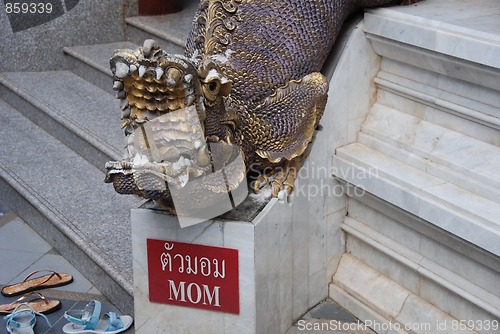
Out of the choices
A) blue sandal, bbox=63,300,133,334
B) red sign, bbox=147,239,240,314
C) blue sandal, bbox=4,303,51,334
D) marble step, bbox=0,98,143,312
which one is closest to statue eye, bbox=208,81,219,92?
red sign, bbox=147,239,240,314

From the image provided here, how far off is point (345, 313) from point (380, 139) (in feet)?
2.77

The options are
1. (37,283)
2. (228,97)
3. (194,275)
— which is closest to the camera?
(228,97)

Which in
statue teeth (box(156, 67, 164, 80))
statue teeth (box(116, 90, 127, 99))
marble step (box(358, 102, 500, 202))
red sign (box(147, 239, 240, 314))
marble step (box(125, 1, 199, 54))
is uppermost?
statue teeth (box(156, 67, 164, 80))

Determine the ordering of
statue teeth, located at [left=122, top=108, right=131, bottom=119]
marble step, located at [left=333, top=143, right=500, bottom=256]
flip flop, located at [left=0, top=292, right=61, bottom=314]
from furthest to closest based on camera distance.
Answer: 1. flip flop, located at [left=0, top=292, right=61, bottom=314]
2. marble step, located at [left=333, top=143, right=500, bottom=256]
3. statue teeth, located at [left=122, top=108, right=131, bottom=119]

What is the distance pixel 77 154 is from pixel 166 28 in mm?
1028

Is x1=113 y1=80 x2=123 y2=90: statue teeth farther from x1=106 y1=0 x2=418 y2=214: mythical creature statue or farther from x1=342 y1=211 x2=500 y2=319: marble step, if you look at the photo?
x1=342 y1=211 x2=500 y2=319: marble step

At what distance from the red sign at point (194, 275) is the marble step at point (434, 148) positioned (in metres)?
0.99

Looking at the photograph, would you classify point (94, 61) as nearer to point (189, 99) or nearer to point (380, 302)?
point (380, 302)

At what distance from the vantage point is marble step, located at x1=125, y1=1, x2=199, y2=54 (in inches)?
210

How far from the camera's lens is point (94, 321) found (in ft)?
12.8

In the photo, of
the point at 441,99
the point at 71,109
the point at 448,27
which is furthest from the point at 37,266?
the point at 448,27

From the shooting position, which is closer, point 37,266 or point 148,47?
point 148,47

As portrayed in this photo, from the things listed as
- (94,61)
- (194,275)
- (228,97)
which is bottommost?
(194,275)

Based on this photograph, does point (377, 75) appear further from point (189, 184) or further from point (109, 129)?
point (109, 129)
